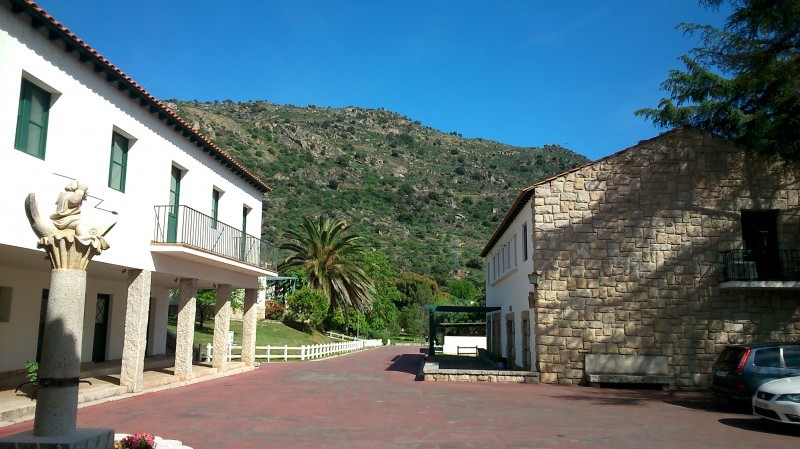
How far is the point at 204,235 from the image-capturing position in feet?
60.4

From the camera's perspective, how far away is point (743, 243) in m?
19.8

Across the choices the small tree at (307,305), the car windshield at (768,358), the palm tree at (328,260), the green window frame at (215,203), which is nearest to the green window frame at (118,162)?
the green window frame at (215,203)

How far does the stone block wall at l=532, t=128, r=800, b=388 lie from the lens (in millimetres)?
19062

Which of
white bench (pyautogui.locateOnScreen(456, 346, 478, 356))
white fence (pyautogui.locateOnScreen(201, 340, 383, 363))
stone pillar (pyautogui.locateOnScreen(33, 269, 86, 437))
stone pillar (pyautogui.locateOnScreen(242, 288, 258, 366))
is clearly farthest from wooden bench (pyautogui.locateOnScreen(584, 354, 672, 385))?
white bench (pyautogui.locateOnScreen(456, 346, 478, 356))

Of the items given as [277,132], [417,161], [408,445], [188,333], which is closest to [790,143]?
[408,445]

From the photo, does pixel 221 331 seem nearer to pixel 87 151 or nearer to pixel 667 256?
pixel 87 151

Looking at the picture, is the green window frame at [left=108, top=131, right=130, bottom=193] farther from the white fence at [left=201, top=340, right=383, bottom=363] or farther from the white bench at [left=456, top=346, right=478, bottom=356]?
the white bench at [left=456, top=346, right=478, bottom=356]

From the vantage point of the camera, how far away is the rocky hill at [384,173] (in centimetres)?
8412

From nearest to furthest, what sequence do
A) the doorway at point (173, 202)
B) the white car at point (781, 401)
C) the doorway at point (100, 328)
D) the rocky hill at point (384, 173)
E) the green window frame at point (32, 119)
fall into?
the white car at point (781, 401) < the green window frame at point (32, 119) < the doorway at point (173, 202) < the doorway at point (100, 328) < the rocky hill at point (384, 173)

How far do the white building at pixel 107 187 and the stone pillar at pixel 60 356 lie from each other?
1.00 m

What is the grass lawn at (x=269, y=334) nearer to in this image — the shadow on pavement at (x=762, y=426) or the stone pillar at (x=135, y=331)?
the stone pillar at (x=135, y=331)

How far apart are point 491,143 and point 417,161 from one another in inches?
1017

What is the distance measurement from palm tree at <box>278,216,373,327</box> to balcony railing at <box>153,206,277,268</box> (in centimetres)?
1930

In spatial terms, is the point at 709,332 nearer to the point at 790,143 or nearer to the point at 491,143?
the point at 790,143
